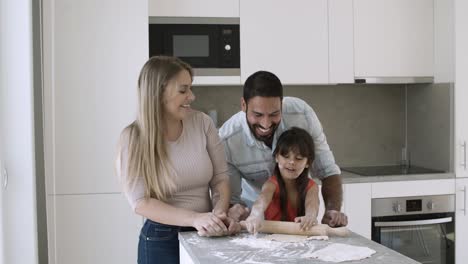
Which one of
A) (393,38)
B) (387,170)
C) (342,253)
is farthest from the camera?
(387,170)

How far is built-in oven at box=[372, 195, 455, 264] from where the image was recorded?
3.34 m

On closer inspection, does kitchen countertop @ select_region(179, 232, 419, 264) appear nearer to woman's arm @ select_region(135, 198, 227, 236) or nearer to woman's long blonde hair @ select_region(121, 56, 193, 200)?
woman's arm @ select_region(135, 198, 227, 236)

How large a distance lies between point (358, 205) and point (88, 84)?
161cm

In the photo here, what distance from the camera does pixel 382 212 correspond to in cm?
333

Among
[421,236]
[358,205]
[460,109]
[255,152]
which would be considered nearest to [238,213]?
[255,152]

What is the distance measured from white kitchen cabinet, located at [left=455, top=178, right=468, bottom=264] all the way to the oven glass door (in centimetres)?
3

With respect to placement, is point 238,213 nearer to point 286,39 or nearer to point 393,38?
point 286,39

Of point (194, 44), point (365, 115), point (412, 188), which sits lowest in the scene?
point (412, 188)

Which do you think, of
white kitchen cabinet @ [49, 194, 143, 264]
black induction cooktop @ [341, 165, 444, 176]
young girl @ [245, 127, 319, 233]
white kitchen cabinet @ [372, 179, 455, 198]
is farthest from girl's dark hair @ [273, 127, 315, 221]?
black induction cooktop @ [341, 165, 444, 176]

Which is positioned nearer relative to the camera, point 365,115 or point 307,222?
point 307,222

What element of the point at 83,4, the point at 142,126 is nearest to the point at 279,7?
the point at 83,4

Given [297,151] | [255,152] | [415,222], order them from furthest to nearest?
1. [415,222]
2. [255,152]
3. [297,151]

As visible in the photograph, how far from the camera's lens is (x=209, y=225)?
1.68 m

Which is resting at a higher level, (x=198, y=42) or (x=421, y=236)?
(x=198, y=42)
